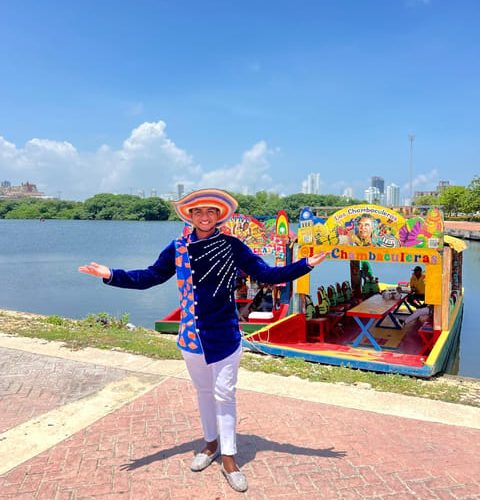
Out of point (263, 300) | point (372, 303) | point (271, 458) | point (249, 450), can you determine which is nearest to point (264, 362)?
point (249, 450)

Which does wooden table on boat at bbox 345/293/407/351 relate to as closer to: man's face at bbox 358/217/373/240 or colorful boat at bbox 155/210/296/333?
man's face at bbox 358/217/373/240

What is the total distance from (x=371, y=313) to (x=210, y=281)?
6.13m

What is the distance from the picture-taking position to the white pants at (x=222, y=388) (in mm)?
3703

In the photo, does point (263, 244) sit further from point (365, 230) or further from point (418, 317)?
point (418, 317)

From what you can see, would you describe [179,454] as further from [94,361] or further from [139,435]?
[94,361]


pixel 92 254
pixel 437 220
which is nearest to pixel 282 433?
pixel 437 220

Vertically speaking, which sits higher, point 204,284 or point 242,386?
point 204,284

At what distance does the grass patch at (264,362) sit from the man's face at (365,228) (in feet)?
7.87

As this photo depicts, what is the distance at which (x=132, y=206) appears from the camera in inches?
4215

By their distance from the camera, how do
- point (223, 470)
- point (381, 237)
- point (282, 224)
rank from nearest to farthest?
point (223, 470), point (381, 237), point (282, 224)

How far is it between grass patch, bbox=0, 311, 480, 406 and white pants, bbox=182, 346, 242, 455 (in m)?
A: 2.72

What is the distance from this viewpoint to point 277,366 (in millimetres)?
6875

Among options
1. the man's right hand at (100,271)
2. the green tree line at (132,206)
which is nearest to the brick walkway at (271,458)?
the man's right hand at (100,271)

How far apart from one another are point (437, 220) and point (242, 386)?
438cm
